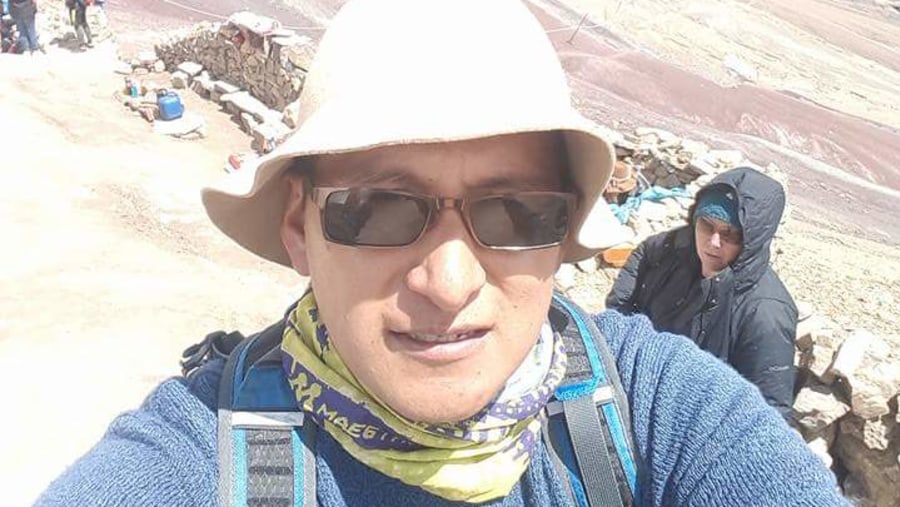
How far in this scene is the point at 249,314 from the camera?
7230 mm

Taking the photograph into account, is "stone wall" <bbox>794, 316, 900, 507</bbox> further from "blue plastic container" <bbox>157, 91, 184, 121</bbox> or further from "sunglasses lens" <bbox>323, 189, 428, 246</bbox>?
"blue plastic container" <bbox>157, 91, 184, 121</bbox>

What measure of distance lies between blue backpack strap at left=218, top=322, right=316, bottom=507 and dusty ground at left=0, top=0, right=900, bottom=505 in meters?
4.45

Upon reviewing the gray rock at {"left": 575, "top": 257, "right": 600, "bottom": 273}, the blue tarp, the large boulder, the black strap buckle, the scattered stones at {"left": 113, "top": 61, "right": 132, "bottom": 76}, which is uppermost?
the black strap buckle

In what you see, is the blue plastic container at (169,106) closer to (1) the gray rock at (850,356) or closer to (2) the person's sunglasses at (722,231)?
(2) the person's sunglasses at (722,231)

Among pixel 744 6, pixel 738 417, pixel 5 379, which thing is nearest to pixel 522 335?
pixel 738 417

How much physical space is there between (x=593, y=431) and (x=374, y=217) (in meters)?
0.59

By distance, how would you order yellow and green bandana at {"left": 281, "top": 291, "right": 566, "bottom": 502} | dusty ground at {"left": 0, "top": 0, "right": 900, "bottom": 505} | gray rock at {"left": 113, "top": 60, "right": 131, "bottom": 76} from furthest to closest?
gray rock at {"left": 113, "top": 60, "right": 131, "bottom": 76} → dusty ground at {"left": 0, "top": 0, "right": 900, "bottom": 505} → yellow and green bandana at {"left": 281, "top": 291, "right": 566, "bottom": 502}

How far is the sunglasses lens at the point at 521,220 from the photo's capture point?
49.3 inches

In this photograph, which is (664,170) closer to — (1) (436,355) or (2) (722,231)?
(2) (722,231)

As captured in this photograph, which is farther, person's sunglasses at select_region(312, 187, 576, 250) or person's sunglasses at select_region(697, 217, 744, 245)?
person's sunglasses at select_region(697, 217, 744, 245)

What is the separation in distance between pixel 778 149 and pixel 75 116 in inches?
526

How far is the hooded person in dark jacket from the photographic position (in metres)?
3.28

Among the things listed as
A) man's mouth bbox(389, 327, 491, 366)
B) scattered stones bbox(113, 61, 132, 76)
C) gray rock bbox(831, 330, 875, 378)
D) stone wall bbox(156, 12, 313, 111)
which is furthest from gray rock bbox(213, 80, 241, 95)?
man's mouth bbox(389, 327, 491, 366)

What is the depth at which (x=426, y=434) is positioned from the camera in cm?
133
